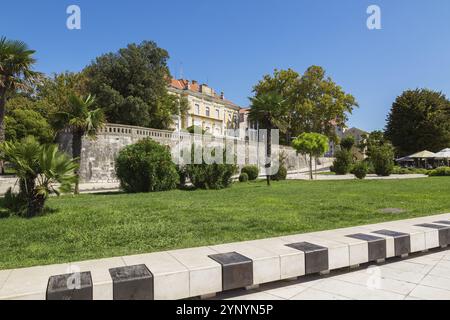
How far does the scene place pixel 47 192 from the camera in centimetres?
838

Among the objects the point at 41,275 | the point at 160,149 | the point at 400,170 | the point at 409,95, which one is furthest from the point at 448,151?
the point at 41,275

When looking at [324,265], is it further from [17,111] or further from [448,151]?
[448,151]

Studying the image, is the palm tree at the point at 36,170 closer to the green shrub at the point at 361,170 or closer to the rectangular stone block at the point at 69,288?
the rectangular stone block at the point at 69,288

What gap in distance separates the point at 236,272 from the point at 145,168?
13221 millimetres

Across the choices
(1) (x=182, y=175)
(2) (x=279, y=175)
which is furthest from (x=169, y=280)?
(2) (x=279, y=175)

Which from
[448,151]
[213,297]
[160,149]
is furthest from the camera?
[448,151]

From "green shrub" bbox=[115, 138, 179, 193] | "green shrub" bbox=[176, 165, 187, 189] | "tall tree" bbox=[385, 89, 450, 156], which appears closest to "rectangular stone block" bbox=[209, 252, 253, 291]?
"green shrub" bbox=[115, 138, 179, 193]

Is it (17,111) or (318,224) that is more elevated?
(17,111)

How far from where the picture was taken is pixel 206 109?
210 feet

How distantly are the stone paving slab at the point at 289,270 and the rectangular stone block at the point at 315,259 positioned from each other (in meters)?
0.01

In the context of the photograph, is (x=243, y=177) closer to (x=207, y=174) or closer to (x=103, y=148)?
(x=207, y=174)

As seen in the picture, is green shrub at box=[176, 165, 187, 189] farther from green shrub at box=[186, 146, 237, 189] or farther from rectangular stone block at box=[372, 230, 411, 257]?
rectangular stone block at box=[372, 230, 411, 257]

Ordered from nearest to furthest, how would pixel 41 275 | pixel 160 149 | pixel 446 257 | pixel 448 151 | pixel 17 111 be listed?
pixel 41 275, pixel 446 257, pixel 160 149, pixel 17 111, pixel 448 151

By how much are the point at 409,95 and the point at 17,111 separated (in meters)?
53.6
